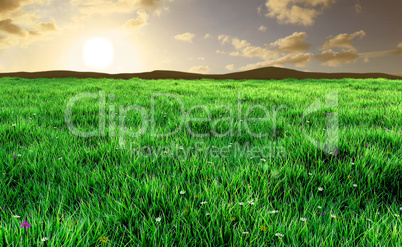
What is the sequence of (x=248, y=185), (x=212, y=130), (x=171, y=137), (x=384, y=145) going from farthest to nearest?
(x=212, y=130)
(x=171, y=137)
(x=384, y=145)
(x=248, y=185)

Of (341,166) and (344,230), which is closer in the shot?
(344,230)

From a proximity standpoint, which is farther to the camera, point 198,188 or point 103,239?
point 198,188

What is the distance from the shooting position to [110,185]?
2.18m

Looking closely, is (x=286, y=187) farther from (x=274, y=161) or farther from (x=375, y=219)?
(x=375, y=219)

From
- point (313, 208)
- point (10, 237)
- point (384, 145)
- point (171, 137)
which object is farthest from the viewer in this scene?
point (171, 137)

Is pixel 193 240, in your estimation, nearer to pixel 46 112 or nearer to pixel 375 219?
pixel 375 219

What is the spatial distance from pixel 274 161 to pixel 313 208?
Answer: 2.73ft

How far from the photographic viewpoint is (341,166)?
8.27 feet

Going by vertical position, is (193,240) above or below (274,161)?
below

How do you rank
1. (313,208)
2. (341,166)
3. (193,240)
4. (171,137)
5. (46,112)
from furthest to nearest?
(46,112) < (171,137) < (341,166) < (313,208) < (193,240)

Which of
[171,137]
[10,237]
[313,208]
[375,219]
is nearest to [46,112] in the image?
[171,137]

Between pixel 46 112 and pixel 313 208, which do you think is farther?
pixel 46 112

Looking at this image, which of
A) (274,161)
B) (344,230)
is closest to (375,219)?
(344,230)

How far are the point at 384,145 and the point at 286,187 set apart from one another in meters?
1.97
